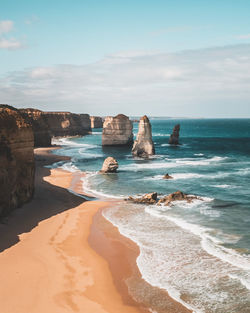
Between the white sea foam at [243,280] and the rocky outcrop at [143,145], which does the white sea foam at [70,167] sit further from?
the white sea foam at [243,280]

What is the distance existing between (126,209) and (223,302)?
13704 millimetres

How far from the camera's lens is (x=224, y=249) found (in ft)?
55.9

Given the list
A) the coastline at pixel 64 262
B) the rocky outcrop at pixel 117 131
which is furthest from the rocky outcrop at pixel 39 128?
the coastline at pixel 64 262

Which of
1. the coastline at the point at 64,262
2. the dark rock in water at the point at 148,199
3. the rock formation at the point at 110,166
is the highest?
the rock formation at the point at 110,166

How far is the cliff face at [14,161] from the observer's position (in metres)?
20.4

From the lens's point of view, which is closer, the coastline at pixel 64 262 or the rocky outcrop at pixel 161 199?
the coastline at pixel 64 262

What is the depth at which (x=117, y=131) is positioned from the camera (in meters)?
81.1

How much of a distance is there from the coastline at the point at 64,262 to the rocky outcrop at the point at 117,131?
54940mm

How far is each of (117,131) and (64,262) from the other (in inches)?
2630

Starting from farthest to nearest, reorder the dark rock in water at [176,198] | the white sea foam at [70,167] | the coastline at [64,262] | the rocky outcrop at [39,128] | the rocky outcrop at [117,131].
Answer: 1. the rocky outcrop at [117,131]
2. the rocky outcrop at [39,128]
3. the white sea foam at [70,167]
4. the dark rock in water at [176,198]
5. the coastline at [64,262]

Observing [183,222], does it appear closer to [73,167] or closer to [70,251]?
[70,251]

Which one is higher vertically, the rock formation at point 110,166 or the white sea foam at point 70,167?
the rock formation at point 110,166

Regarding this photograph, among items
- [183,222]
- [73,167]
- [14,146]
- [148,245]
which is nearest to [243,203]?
[183,222]

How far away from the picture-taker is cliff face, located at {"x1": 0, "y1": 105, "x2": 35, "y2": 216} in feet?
66.9
